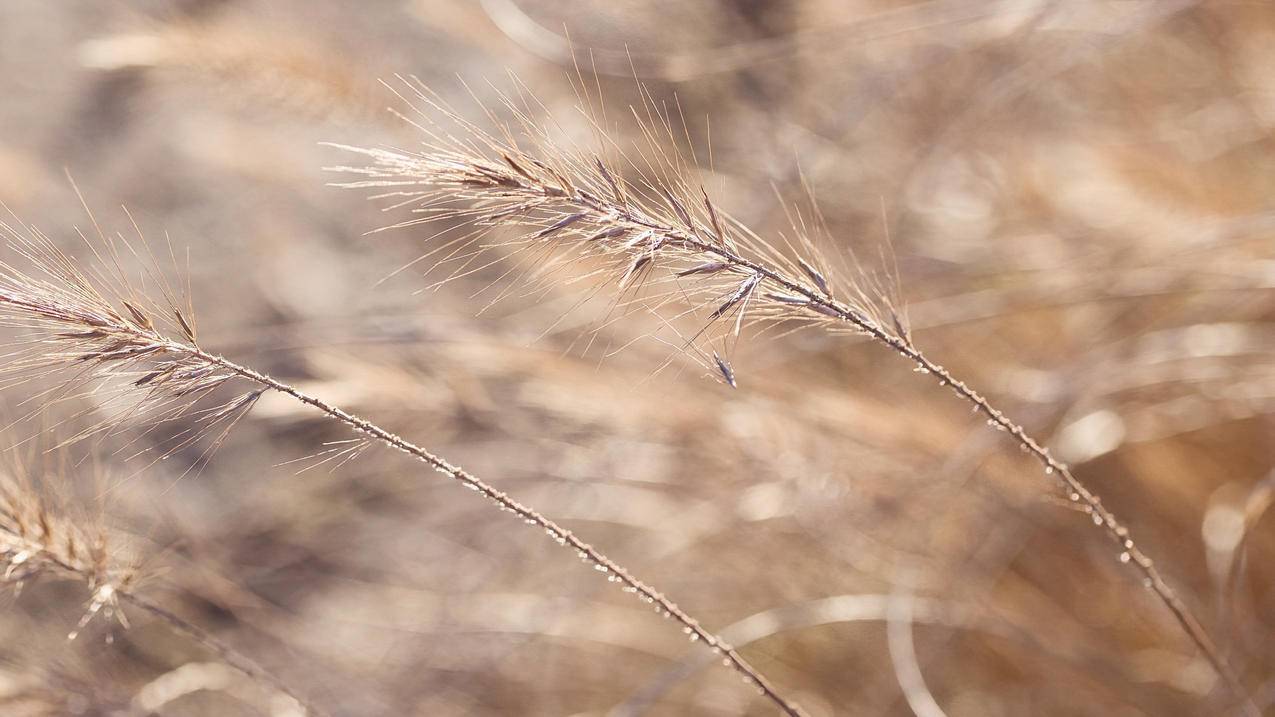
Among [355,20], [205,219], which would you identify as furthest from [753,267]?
[205,219]

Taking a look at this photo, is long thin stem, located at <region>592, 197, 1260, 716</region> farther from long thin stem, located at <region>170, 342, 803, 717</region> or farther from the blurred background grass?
the blurred background grass

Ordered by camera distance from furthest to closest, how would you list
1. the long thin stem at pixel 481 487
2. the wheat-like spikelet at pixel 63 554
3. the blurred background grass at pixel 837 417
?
the blurred background grass at pixel 837 417, the wheat-like spikelet at pixel 63 554, the long thin stem at pixel 481 487

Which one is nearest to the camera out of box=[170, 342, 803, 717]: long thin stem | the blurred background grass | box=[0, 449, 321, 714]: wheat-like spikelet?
box=[170, 342, 803, 717]: long thin stem

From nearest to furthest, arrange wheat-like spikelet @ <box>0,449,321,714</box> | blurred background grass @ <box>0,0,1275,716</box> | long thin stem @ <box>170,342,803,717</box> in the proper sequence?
long thin stem @ <box>170,342,803,717</box>, wheat-like spikelet @ <box>0,449,321,714</box>, blurred background grass @ <box>0,0,1275,716</box>

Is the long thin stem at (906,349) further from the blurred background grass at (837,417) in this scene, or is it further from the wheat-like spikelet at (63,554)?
the wheat-like spikelet at (63,554)

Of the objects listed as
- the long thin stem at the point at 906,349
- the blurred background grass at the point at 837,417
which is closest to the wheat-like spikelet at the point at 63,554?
the blurred background grass at the point at 837,417

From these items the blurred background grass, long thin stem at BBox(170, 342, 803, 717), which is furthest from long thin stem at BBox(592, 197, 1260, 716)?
the blurred background grass

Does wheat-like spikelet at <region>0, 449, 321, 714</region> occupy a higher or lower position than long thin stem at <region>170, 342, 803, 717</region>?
lower

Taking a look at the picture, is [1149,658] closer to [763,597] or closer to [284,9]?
[763,597]
